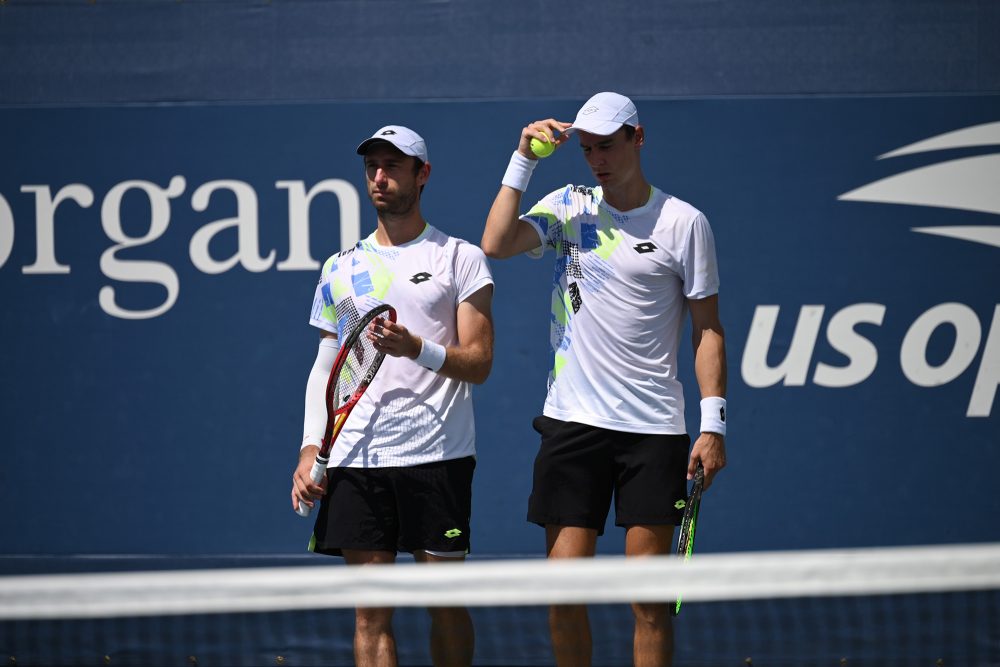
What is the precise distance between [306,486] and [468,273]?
0.75m

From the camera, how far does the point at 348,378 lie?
3.51 meters

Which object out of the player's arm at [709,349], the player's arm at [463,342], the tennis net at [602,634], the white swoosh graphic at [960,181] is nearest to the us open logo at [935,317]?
the white swoosh graphic at [960,181]

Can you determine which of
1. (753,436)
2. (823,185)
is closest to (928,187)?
(823,185)

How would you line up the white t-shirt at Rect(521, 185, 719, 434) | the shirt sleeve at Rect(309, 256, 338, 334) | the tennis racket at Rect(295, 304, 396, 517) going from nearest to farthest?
the tennis racket at Rect(295, 304, 396, 517) → the white t-shirt at Rect(521, 185, 719, 434) → the shirt sleeve at Rect(309, 256, 338, 334)

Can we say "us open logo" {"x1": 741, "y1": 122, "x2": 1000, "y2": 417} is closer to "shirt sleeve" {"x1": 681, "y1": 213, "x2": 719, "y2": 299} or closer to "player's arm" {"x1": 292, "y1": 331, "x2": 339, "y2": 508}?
"shirt sleeve" {"x1": 681, "y1": 213, "x2": 719, "y2": 299}

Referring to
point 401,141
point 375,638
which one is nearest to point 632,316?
point 401,141

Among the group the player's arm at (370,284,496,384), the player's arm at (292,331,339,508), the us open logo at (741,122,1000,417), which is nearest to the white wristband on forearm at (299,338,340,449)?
the player's arm at (292,331,339,508)

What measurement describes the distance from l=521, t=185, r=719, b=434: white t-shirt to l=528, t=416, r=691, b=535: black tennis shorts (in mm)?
47

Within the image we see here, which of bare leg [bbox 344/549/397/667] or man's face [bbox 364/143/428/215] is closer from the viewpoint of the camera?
bare leg [bbox 344/549/397/667]

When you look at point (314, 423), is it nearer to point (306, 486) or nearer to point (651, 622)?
point (306, 486)

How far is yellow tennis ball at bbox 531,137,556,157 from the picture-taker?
3.47 metres

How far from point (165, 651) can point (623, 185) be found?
2476 mm

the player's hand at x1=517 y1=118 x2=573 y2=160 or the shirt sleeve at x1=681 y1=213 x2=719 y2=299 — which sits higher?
the player's hand at x1=517 y1=118 x2=573 y2=160

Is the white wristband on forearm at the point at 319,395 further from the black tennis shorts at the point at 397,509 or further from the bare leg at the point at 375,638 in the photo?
the bare leg at the point at 375,638
